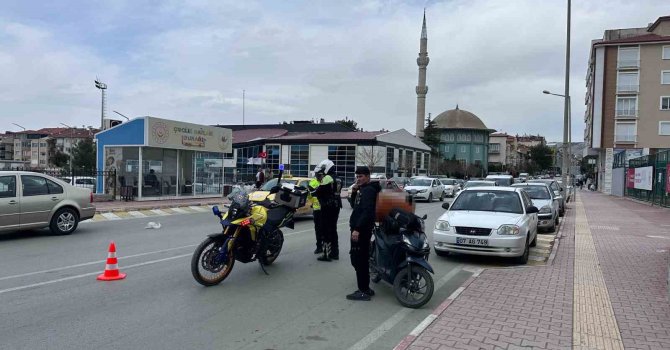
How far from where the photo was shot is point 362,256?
6336 millimetres

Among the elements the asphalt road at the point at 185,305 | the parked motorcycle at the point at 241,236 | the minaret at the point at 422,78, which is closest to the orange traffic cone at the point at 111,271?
the asphalt road at the point at 185,305

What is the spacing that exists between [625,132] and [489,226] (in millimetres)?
55840

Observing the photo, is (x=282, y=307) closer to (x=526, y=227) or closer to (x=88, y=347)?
(x=88, y=347)

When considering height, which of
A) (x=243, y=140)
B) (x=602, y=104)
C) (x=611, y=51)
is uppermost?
(x=611, y=51)

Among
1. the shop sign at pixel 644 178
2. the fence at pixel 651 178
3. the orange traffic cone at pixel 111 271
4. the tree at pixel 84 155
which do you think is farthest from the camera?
the tree at pixel 84 155

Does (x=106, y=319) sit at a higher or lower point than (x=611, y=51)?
lower

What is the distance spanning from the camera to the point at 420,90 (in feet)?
297

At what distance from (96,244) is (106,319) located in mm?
5925

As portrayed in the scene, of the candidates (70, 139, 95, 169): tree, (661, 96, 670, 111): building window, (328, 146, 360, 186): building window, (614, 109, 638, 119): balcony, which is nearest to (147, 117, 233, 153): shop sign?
(328, 146, 360, 186): building window

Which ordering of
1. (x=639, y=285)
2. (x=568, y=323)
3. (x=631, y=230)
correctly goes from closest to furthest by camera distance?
(x=568, y=323)
(x=639, y=285)
(x=631, y=230)

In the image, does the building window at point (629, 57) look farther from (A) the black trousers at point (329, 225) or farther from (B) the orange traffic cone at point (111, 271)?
(B) the orange traffic cone at point (111, 271)

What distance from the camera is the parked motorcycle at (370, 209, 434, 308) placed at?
6.20 m

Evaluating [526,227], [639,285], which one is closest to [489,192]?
[526,227]

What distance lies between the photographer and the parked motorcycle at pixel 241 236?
22.7 ft
